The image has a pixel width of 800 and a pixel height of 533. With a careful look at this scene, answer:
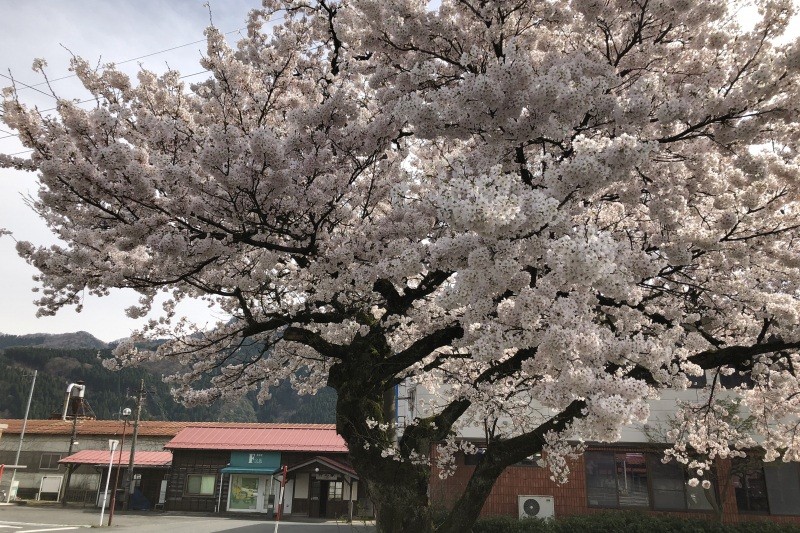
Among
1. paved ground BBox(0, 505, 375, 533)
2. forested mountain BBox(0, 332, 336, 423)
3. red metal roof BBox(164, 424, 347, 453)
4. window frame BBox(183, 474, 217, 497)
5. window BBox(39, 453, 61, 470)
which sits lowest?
paved ground BBox(0, 505, 375, 533)

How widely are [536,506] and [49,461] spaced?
34145 mm

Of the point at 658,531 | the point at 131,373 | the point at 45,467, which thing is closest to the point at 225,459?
the point at 45,467

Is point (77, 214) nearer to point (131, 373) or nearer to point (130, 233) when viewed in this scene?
point (130, 233)

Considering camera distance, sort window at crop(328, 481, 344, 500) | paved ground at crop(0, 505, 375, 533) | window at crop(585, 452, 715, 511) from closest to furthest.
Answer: paved ground at crop(0, 505, 375, 533)
window at crop(585, 452, 715, 511)
window at crop(328, 481, 344, 500)

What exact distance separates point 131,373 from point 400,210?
99.9 m

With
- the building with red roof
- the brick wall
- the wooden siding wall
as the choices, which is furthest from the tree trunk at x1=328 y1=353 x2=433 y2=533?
the wooden siding wall

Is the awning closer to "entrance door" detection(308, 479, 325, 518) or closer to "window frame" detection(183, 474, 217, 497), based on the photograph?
"window frame" detection(183, 474, 217, 497)

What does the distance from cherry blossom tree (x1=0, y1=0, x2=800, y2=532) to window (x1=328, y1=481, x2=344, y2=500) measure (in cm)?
2354

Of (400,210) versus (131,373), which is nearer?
(400,210)

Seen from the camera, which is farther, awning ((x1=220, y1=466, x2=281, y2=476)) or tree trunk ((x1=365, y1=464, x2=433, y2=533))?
awning ((x1=220, y1=466, x2=281, y2=476))

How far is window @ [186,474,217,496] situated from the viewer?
3131 cm

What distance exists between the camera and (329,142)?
6727 millimetres

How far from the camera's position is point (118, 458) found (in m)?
32.7

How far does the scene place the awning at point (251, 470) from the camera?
99.1 ft
